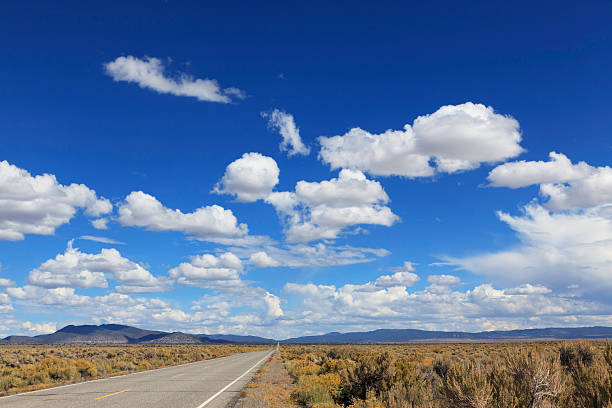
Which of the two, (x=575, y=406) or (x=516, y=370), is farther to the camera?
(x=516, y=370)

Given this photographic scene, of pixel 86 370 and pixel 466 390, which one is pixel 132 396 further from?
pixel 86 370

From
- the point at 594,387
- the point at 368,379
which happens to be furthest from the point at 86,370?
the point at 594,387

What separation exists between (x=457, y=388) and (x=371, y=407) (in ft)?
8.39

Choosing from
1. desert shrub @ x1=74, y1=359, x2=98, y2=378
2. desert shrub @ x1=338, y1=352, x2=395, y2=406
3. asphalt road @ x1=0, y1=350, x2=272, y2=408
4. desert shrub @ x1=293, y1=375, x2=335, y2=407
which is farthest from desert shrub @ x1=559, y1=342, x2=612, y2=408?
desert shrub @ x1=74, y1=359, x2=98, y2=378

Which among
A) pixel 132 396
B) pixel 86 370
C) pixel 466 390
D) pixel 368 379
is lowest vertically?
pixel 86 370

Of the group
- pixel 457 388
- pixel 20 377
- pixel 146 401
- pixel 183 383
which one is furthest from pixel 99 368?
pixel 457 388

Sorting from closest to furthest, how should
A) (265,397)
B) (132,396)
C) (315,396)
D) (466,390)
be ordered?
1. (466,390)
2. (315,396)
3. (132,396)
4. (265,397)

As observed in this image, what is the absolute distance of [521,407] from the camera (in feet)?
25.6

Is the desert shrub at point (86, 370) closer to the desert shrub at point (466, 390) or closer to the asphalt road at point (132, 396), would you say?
the asphalt road at point (132, 396)

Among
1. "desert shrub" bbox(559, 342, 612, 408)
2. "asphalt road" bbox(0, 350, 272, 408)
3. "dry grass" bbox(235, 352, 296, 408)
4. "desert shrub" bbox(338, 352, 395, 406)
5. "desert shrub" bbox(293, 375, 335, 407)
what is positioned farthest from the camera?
"desert shrub" bbox(293, 375, 335, 407)

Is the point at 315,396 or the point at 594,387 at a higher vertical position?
the point at 594,387

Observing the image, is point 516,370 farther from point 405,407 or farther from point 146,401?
point 146,401

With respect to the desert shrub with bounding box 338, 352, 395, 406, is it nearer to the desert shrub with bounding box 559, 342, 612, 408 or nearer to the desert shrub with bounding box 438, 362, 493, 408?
the desert shrub with bounding box 438, 362, 493, 408

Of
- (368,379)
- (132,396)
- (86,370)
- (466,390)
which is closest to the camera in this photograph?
(466,390)
